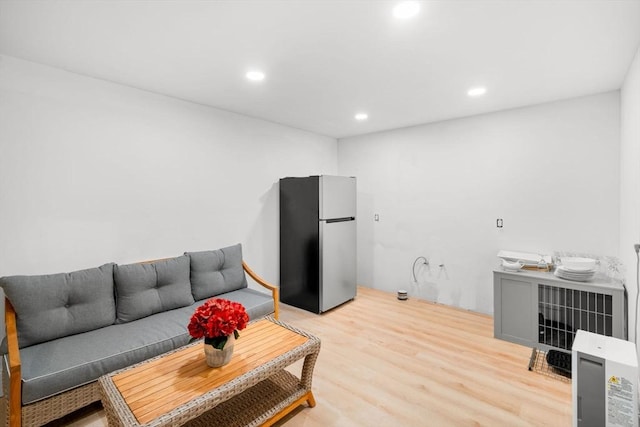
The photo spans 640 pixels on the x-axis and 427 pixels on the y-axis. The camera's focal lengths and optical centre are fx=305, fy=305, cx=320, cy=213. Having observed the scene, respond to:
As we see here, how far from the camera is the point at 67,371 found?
1.89m

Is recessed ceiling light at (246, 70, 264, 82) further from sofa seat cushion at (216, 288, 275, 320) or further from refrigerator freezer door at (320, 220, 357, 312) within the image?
sofa seat cushion at (216, 288, 275, 320)

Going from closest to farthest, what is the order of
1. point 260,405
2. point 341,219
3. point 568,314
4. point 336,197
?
point 260,405, point 568,314, point 336,197, point 341,219

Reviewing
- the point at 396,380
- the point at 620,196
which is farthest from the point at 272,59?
the point at 620,196

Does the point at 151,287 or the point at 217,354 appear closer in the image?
the point at 217,354

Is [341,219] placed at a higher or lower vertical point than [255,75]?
lower

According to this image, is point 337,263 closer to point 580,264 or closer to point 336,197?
point 336,197

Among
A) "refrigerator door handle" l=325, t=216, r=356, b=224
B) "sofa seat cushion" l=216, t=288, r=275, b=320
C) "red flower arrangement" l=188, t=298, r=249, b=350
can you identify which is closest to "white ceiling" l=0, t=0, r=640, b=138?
"refrigerator door handle" l=325, t=216, r=356, b=224

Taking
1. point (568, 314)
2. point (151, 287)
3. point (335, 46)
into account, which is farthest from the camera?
point (568, 314)

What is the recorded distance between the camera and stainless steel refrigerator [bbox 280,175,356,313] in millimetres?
3893

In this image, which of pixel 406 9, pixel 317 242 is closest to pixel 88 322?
pixel 317 242

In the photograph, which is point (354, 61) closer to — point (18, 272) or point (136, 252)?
point (136, 252)

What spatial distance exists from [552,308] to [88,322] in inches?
162

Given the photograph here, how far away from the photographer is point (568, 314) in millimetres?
2906

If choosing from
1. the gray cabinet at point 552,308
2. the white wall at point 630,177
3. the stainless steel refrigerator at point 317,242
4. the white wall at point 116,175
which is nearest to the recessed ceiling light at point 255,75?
the white wall at point 116,175
